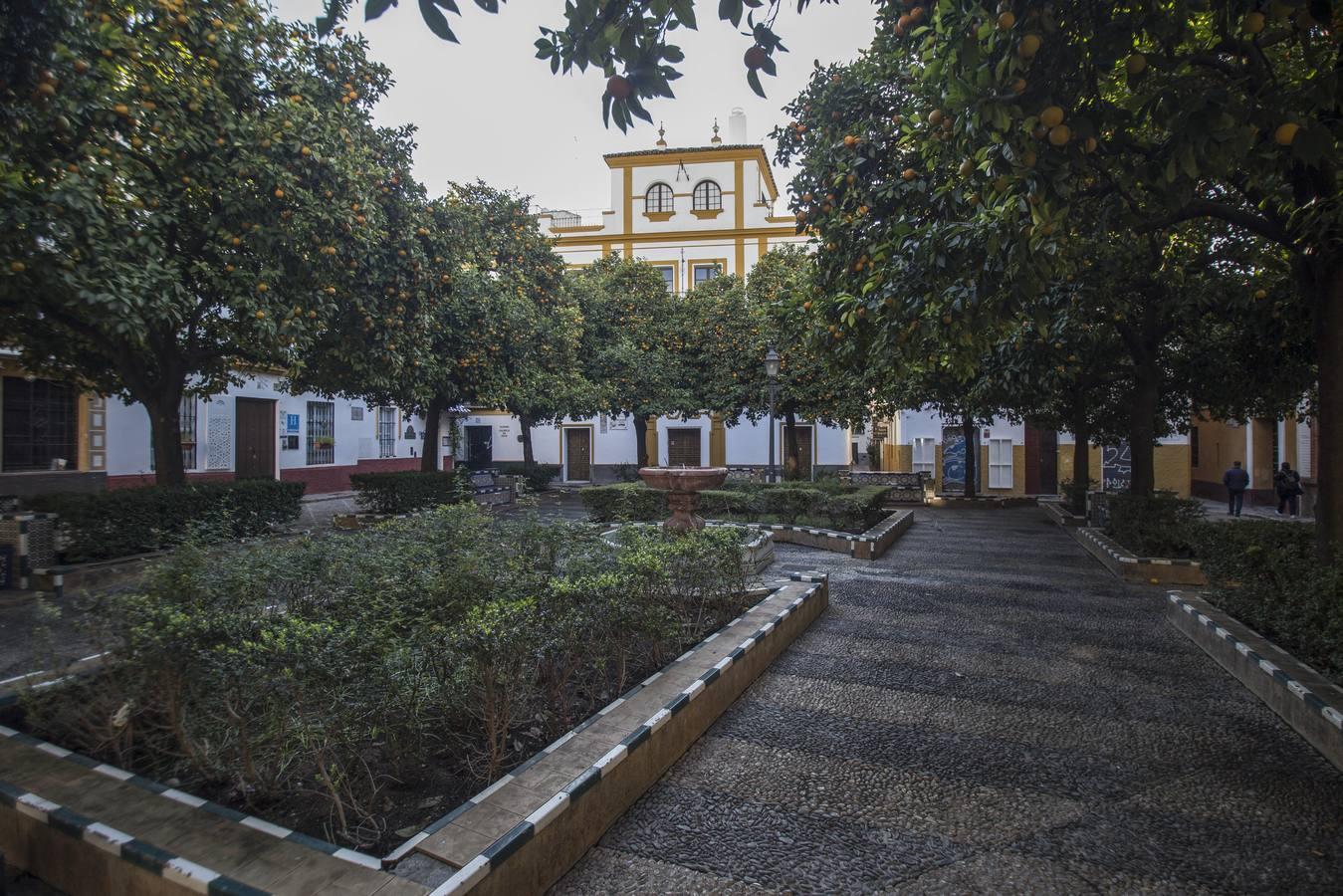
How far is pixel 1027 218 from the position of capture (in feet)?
14.4

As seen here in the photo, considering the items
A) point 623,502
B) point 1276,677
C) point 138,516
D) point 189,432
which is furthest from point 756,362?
point 1276,677

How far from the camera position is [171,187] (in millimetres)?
8039

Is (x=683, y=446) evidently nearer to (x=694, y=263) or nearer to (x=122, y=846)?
(x=694, y=263)

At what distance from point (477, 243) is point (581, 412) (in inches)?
377

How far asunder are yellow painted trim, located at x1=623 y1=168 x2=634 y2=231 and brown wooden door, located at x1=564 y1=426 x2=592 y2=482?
9.40 metres

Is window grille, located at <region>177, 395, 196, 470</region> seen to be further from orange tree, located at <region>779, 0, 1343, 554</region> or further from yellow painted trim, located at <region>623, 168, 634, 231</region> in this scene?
yellow painted trim, located at <region>623, 168, 634, 231</region>

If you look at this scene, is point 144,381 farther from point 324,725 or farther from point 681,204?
point 681,204

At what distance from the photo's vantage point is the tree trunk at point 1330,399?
5172mm

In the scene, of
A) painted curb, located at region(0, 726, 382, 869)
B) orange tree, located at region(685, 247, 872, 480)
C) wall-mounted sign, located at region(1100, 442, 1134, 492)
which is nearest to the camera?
painted curb, located at region(0, 726, 382, 869)

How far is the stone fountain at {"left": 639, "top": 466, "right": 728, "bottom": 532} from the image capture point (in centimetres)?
963

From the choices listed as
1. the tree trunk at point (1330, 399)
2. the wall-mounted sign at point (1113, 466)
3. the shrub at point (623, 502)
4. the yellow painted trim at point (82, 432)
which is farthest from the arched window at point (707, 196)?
the tree trunk at point (1330, 399)

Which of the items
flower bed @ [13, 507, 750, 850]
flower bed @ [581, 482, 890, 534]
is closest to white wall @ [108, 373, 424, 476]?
flower bed @ [581, 482, 890, 534]

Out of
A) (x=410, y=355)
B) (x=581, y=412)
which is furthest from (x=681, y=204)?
(x=410, y=355)

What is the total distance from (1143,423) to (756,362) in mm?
10659
